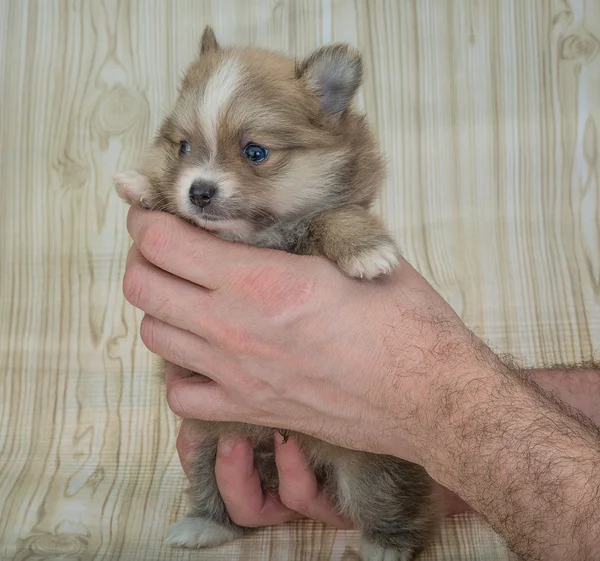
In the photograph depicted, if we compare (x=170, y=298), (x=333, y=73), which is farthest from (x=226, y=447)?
(x=333, y=73)

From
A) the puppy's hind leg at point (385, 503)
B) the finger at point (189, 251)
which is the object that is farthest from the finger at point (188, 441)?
the finger at point (189, 251)

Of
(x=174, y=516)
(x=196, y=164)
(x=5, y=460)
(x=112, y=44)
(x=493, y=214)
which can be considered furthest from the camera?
(x=112, y=44)

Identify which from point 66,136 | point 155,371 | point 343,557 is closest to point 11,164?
point 66,136

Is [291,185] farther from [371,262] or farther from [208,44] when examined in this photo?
[208,44]

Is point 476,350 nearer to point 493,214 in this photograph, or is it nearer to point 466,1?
point 493,214

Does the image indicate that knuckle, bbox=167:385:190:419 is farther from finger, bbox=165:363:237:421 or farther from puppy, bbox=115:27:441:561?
puppy, bbox=115:27:441:561

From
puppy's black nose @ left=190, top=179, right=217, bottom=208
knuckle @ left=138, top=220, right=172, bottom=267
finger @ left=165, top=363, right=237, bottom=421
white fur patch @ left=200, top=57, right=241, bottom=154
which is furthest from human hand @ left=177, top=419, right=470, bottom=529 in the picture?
white fur patch @ left=200, top=57, right=241, bottom=154
